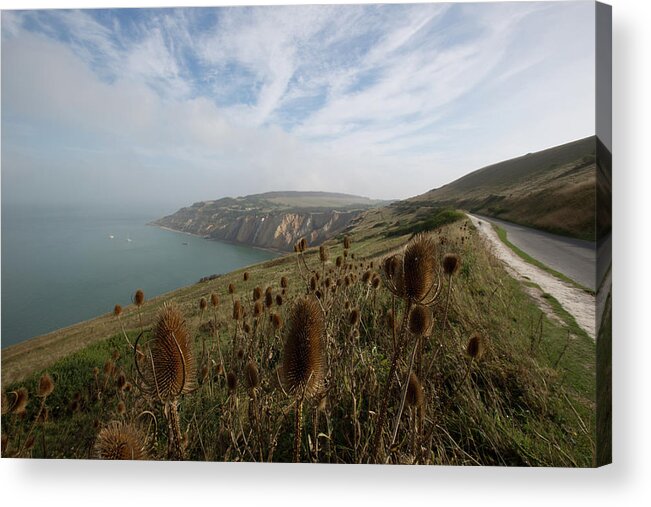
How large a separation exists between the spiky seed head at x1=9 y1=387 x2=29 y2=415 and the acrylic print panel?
3 centimetres

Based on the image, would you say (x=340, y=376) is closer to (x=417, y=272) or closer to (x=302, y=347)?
(x=302, y=347)

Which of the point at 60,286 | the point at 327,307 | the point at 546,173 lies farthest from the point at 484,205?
the point at 60,286

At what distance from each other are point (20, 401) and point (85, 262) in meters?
1.55

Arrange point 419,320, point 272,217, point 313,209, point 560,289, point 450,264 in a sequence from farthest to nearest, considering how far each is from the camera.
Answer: point 272,217 → point 313,209 → point 560,289 → point 450,264 → point 419,320

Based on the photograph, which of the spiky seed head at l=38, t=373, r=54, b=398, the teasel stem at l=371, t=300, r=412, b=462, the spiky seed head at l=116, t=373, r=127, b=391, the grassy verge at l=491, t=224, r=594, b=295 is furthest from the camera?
the spiky seed head at l=38, t=373, r=54, b=398

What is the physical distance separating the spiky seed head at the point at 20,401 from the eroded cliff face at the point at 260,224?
7.36 ft

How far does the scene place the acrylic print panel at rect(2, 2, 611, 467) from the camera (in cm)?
344

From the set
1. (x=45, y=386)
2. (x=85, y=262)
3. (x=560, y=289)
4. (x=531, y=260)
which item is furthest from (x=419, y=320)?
(x=85, y=262)

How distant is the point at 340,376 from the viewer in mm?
3291

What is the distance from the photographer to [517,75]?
3854mm


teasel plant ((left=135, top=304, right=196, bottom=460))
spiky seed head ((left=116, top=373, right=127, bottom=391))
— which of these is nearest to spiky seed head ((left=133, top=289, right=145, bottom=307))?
spiky seed head ((left=116, top=373, right=127, bottom=391))

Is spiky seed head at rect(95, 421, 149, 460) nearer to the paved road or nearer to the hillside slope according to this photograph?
the hillside slope

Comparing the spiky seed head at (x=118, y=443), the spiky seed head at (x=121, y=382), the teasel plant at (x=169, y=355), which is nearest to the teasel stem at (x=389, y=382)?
the teasel plant at (x=169, y=355)

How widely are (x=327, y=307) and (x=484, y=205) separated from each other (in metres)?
2.08
